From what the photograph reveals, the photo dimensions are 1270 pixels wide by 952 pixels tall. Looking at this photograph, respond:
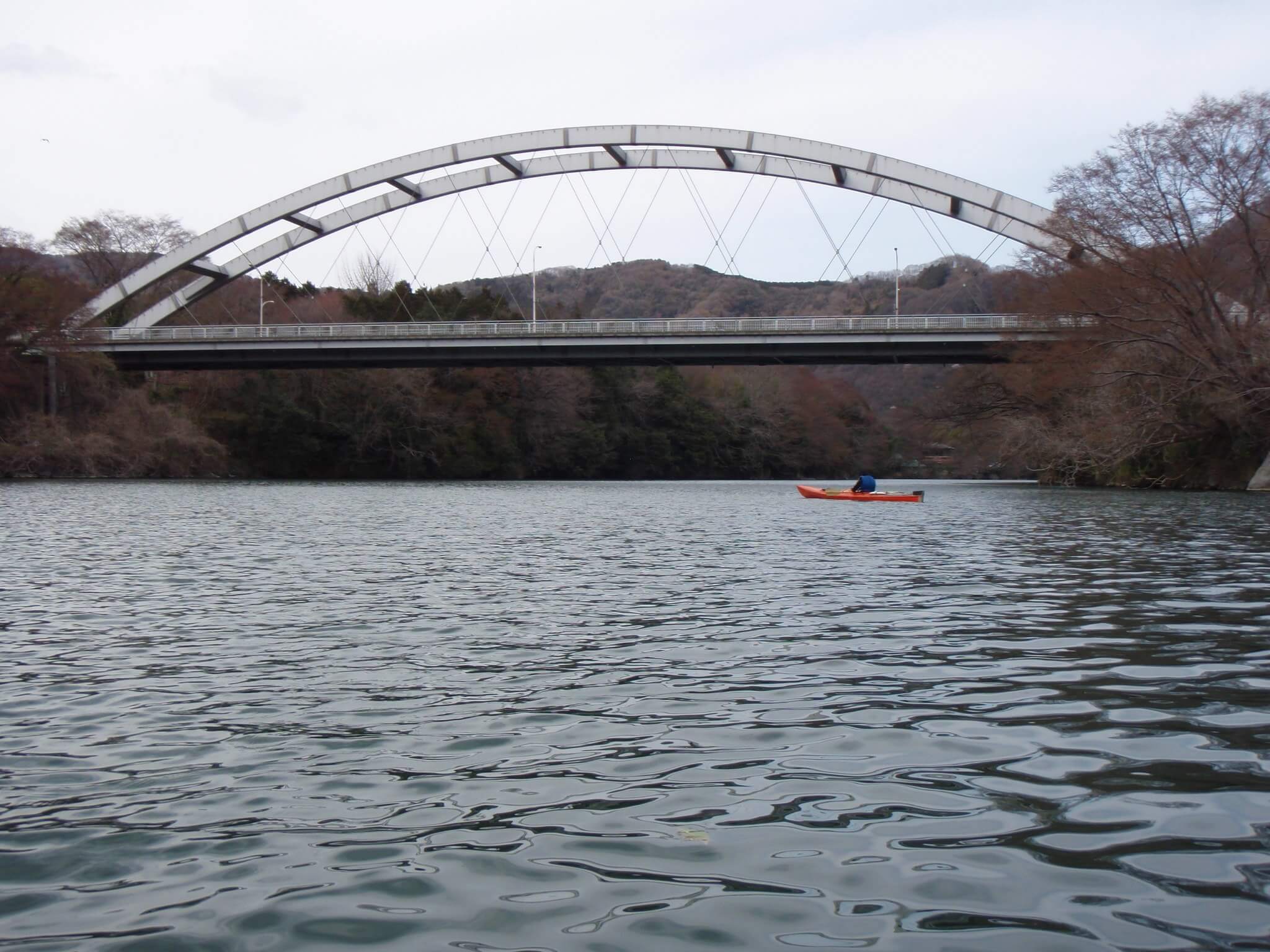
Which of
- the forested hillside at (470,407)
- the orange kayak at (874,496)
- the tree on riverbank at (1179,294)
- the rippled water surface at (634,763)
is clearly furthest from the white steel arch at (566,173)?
the rippled water surface at (634,763)

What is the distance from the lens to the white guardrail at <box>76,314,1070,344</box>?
50.9 meters

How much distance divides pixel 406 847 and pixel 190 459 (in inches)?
2314

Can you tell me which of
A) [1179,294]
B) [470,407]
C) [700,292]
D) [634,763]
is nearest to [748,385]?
[700,292]

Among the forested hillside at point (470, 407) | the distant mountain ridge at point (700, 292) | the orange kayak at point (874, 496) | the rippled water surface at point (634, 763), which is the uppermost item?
the distant mountain ridge at point (700, 292)

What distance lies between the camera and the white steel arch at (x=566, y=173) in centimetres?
5528

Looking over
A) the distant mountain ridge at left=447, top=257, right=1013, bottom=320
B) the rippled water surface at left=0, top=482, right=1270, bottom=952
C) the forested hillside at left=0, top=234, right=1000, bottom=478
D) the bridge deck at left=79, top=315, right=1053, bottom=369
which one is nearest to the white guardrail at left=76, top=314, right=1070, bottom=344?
the bridge deck at left=79, top=315, right=1053, bottom=369

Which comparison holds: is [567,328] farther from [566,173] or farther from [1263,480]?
[1263,480]

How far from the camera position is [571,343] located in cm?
5384

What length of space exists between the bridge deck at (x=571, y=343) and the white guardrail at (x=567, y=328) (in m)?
0.06

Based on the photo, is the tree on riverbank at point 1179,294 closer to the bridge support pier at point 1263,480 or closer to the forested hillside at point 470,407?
the bridge support pier at point 1263,480

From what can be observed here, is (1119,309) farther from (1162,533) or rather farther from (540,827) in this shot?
(540,827)

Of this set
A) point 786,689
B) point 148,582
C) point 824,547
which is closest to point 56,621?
point 148,582

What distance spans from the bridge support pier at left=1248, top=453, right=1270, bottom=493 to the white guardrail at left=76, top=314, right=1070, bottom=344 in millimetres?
12148

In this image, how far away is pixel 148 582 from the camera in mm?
12406
